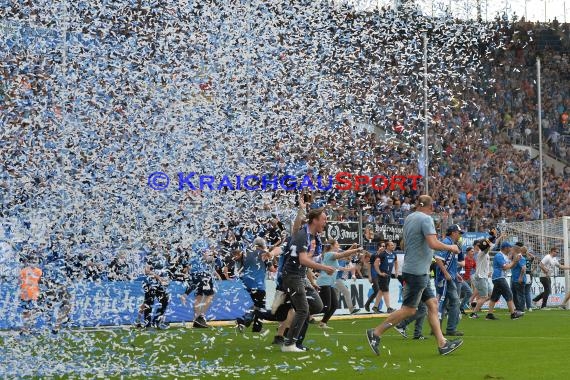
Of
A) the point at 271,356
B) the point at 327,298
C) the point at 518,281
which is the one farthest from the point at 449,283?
the point at 518,281

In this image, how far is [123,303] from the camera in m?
21.9

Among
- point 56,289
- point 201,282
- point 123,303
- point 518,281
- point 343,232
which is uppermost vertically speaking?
point 343,232

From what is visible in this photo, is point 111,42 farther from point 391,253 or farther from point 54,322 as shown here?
point 391,253

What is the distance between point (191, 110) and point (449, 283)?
17.2 ft

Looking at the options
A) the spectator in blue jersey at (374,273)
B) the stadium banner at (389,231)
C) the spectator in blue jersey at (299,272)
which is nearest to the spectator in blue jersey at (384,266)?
the spectator in blue jersey at (374,273)

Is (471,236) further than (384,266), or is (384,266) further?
(471,236)

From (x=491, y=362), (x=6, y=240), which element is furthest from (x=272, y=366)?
(x=6, y=240)

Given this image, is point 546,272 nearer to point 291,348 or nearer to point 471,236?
point 471,236

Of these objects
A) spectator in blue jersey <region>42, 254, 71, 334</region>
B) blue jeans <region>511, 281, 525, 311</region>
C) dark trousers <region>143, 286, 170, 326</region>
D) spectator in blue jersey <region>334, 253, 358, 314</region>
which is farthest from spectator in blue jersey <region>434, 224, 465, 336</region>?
blue jeans <region>511, 281, 525, 311</region>

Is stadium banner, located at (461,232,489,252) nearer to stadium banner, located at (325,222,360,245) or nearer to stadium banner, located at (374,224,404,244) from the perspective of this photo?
stadium banner, located at (374,224,404,244)

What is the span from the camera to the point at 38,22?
47.9ft

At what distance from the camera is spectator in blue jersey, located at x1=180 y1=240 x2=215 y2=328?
2090 cm

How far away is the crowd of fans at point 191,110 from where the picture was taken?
1386 centimetres

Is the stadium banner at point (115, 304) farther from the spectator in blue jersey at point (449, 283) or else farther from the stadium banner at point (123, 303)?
the spectator in blue jersey at point (449, 283)
